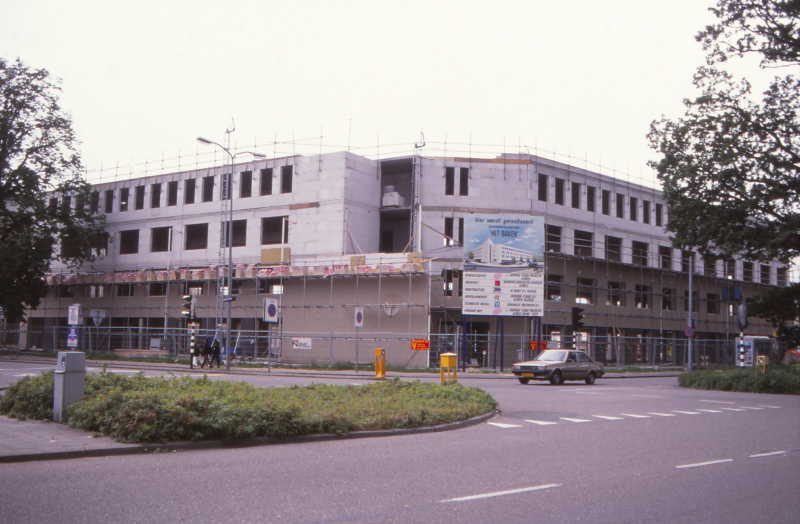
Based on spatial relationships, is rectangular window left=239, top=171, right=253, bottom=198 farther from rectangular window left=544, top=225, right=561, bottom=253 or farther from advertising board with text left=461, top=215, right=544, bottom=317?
rectangular window left=544, top=225, right=561, bottom=253

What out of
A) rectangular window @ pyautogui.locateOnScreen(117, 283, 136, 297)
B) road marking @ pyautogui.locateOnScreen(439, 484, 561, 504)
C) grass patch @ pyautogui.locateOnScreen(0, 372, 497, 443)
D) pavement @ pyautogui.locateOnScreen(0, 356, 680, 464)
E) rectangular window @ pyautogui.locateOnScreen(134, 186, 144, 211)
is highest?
rectangular window @ pyautogui.locateOnScreen(134, 186, 144, 211)

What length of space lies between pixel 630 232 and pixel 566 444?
43469 millimetres

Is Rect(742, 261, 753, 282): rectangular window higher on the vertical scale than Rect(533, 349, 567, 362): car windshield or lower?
higher

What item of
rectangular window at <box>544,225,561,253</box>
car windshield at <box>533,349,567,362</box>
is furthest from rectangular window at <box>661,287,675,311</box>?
car windshield at <box>533,349,567,362</box>

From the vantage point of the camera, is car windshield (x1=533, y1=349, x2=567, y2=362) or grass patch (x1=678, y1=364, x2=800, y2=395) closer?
grass patch (x1=678, y1=364, x2=800, y2=395)

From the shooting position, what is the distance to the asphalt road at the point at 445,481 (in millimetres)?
6242

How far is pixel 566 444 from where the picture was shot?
35.9 ft

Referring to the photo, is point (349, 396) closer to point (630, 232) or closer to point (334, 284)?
point (334, 284)

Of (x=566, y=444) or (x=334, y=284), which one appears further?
(x=334, y=284)

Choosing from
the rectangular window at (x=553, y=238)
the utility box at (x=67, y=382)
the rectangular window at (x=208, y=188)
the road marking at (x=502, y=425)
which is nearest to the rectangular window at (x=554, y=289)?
the rectangular window at (x=553, y=238)

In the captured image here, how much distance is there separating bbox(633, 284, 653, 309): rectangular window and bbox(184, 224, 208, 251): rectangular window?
29.8 metres

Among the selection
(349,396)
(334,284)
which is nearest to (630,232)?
(334,284)

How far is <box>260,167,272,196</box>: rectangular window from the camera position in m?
47.0

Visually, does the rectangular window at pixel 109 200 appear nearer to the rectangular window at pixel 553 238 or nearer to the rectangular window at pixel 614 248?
the rectangular window at pixel 553 238
